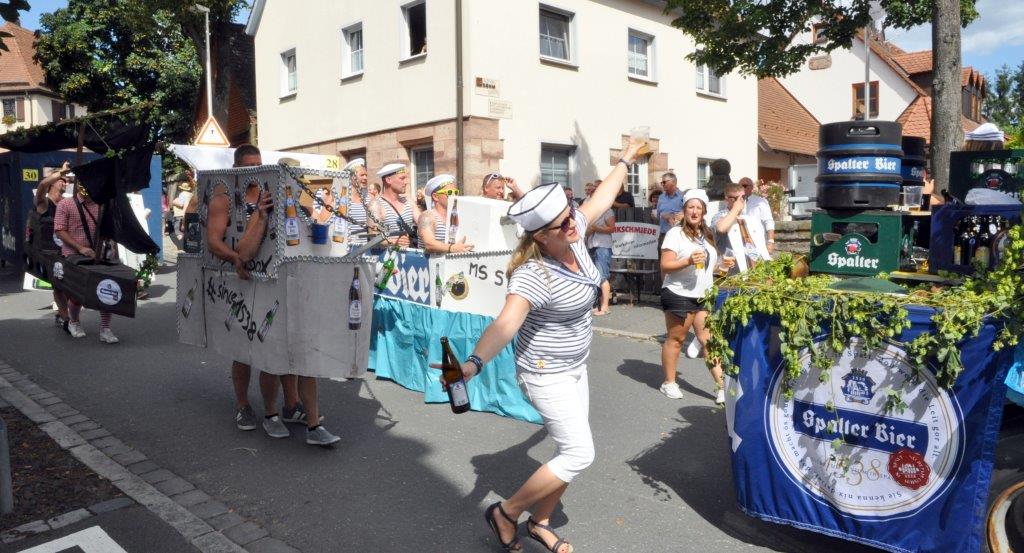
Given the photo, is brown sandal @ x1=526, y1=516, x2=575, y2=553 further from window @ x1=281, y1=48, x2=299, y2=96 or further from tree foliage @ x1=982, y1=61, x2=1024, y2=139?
tree foliage @ x1=982, y1=61, x2=1024, y2=139

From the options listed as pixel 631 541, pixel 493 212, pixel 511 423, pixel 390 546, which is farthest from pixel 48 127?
pixel 631 541

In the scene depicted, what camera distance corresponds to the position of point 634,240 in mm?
12430

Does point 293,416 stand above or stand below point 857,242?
below

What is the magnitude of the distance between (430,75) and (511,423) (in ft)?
39.2

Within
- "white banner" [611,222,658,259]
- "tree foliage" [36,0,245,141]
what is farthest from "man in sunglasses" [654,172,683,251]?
"tree foliage" [36,0,245,141]

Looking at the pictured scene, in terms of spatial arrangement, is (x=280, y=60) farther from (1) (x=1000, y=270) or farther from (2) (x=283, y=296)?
(1) (x=1000, y=270)

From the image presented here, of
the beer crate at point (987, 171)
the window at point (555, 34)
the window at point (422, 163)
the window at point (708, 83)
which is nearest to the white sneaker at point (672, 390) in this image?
the beer crate at point (987, 171)

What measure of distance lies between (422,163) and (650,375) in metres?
11.2

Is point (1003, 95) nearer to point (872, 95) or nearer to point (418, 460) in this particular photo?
point (872, 95)

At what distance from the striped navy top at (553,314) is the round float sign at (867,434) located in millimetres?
935

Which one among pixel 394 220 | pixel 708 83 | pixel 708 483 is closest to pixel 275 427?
pixel 708 483

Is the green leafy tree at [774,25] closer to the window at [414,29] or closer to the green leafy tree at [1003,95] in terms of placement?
the window at [414,29]

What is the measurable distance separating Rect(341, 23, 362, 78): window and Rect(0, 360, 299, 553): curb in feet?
45.5

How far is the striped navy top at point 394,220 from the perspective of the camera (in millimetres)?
8196
